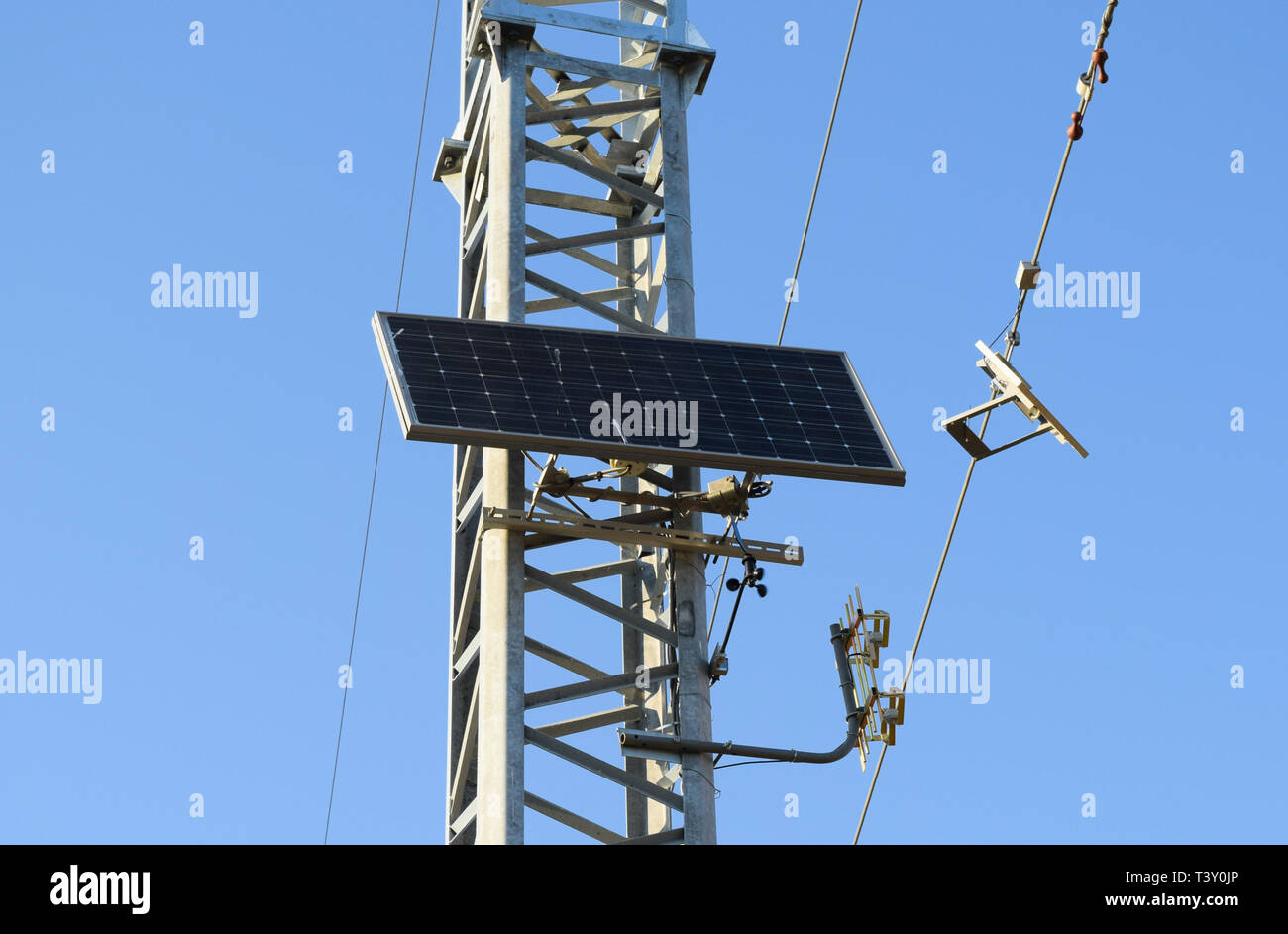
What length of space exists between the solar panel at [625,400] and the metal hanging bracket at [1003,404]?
962mm

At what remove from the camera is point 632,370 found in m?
24.5

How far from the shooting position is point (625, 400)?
2397 cm

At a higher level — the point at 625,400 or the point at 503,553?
the point at 625,400

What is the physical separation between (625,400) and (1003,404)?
4.03 metres

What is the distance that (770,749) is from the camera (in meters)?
23.8

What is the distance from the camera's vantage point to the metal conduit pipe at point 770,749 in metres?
23.4

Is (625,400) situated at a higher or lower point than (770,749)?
higher

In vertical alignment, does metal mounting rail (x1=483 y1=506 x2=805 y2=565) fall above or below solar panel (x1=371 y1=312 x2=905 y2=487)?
below

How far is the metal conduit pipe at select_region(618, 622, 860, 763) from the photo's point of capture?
2344 cm

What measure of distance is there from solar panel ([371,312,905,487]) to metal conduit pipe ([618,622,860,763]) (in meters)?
2.15

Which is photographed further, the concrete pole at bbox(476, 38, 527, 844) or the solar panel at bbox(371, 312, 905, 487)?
the solar panel at bbox(371, 312, 905, 487)

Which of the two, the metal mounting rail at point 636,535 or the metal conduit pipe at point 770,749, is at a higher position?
the metal mounting rail at point 636,535

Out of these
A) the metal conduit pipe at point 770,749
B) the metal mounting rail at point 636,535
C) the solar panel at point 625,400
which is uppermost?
the solar panel at point 625,400

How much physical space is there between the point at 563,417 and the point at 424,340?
182 centimetres
